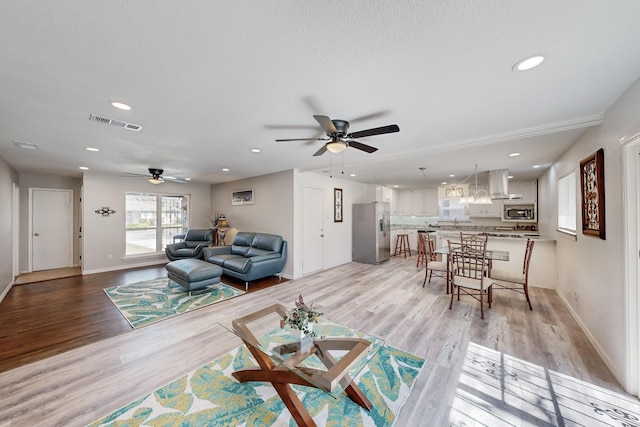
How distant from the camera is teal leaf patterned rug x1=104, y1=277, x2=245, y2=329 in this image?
10.7 ft

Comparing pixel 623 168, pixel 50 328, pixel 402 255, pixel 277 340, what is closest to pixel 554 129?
pixel 623 168

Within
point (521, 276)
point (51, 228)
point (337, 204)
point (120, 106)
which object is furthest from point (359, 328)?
point (51, 228)

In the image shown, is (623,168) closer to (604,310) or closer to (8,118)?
(604,310)

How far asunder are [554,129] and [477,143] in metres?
0.73

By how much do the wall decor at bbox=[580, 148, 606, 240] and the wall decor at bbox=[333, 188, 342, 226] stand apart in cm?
447

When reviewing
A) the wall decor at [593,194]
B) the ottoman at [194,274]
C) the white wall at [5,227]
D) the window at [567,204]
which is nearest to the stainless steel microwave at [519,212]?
the window at [567,204]

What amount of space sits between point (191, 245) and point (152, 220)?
68.1 inches

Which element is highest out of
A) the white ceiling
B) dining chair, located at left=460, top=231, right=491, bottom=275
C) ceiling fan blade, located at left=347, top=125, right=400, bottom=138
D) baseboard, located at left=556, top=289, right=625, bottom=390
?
the white ceiling

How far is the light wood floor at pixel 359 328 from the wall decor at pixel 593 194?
127cm

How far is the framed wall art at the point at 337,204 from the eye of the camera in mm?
6312

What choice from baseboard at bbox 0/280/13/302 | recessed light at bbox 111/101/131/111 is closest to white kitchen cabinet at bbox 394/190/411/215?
recessed light at bbox 111/101/131/111

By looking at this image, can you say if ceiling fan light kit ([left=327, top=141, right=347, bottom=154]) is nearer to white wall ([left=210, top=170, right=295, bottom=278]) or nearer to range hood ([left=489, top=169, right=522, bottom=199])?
white wall ([left=210, top=170, right=295, bottom=278])

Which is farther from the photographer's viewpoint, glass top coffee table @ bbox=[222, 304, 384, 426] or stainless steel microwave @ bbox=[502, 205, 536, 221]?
stainless steel microwave @ bbox=[502, 205, 536, 221]

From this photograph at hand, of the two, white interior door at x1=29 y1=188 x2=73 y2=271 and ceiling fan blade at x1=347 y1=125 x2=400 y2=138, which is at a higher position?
ceiling fan blade at x1=347 y1=125 x2=400 y2=138
